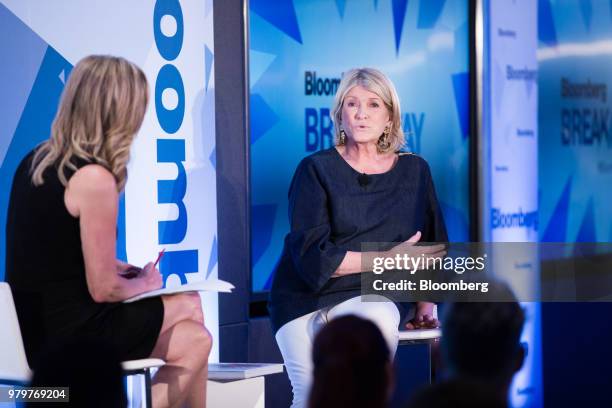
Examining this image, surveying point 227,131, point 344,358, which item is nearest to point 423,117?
point 227,131

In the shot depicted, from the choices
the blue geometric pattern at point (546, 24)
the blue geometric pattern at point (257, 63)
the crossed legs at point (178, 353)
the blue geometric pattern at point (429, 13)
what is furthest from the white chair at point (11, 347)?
the blue geometric pattern at point (546, 24)

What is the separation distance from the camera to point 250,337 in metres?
5.71

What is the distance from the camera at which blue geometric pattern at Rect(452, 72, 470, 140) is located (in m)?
7.00

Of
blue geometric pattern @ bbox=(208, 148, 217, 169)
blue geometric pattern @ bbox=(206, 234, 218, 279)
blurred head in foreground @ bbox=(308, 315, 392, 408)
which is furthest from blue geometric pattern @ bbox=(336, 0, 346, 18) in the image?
blurred head in foreground @ bbox=(308, 315, 392, 408)

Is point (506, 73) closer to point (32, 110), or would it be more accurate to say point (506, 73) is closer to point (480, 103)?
point (480, 103)

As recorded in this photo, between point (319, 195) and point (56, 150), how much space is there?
53.1 inches

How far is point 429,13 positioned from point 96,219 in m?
3.89

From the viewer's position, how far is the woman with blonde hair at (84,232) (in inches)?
135

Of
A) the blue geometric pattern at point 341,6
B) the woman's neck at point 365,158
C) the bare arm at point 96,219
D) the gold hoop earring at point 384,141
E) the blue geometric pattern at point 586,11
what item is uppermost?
the blue geometric pattern at point 586,11

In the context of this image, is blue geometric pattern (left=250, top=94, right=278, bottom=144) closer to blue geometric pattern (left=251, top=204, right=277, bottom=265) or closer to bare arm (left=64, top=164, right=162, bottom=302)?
blue geometric pattern (left=251, top=204, right=277, bottom=265)

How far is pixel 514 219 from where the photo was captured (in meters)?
7.19

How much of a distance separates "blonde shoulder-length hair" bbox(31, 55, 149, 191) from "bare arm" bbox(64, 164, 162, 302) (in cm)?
7

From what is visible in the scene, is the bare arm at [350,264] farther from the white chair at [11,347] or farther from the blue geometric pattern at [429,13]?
the blue geometric pattern at [429,13]

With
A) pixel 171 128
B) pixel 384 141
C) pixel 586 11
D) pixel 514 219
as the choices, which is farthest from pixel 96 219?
pixel 586 11
